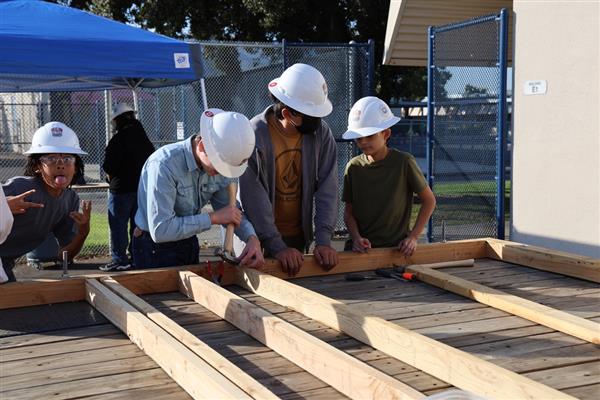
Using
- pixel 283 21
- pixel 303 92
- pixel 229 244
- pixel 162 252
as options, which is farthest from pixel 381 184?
pixel 283 21

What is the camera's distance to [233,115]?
3605mm

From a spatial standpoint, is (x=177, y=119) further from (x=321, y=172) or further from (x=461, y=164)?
(x=321, y=172)

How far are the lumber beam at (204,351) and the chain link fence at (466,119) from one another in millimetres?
6669

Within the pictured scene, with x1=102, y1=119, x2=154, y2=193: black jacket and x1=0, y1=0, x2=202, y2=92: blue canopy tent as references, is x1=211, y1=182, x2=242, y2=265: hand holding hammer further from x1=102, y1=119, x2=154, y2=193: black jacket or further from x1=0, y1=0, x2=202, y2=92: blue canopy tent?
x1=102, y1=119, x2=154, y2=193: black jacket

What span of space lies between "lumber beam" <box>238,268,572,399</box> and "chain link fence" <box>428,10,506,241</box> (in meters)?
6.27

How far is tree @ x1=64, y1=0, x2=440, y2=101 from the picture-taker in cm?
1956

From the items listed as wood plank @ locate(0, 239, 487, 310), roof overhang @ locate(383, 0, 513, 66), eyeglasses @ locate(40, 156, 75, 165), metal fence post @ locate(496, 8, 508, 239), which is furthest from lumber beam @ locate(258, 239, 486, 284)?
roof overhang @ locate(383, 0, 513, 66)

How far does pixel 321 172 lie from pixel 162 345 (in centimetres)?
222

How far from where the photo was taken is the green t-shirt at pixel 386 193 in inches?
187

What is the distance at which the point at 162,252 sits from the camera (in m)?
4.23

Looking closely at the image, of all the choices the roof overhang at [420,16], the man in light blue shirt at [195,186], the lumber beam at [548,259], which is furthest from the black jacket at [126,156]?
the lumber beam at [548,259]

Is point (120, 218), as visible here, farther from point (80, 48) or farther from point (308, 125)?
point (308, 125)

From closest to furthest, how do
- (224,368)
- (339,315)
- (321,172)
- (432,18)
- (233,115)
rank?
(224,368)
(339,315)
(233,115)
(321,172)
(432,18)

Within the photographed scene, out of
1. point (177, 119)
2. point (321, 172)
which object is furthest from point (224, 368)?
point (177, 119)
